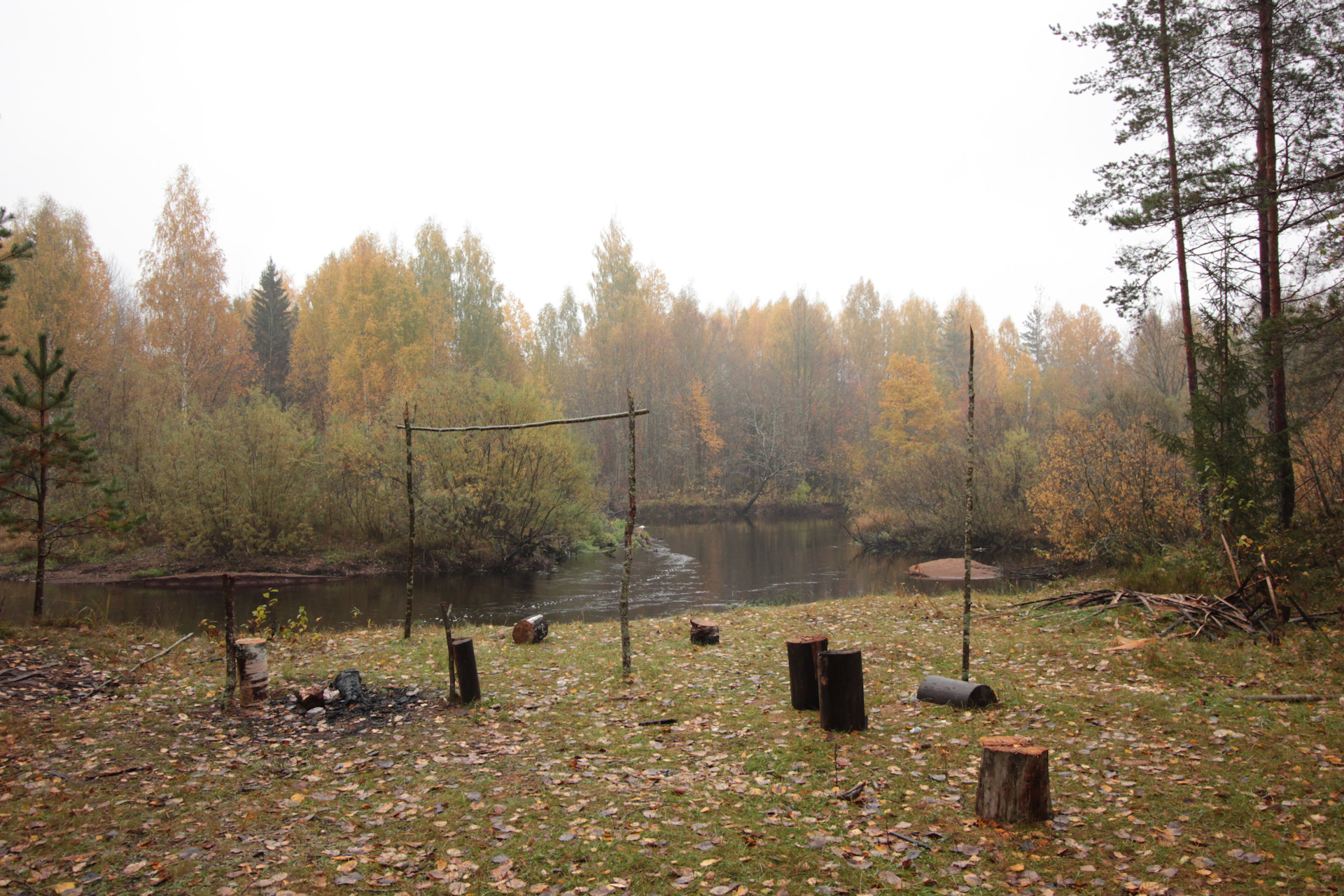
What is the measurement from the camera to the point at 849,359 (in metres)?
55.9

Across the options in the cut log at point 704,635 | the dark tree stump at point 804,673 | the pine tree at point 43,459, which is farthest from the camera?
the cut log at point 704,635

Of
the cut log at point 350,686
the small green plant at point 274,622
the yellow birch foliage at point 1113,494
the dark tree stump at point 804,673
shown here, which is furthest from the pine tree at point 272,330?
the dark tree stump at point 804,673

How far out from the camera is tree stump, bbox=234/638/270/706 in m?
7.54

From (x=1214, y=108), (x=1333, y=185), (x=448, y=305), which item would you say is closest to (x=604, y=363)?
(x=448, y=305)

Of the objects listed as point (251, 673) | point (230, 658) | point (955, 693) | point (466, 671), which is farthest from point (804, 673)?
point (230, 658)

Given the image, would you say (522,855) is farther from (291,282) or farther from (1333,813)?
(291,282)

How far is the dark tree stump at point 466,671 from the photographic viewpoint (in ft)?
25.2

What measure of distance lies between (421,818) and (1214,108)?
15712 mm

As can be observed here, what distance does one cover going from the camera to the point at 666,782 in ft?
18.4

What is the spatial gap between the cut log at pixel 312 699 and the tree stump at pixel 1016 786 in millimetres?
6341

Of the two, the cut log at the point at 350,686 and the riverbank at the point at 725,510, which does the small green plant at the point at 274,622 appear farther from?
the riverbank at the point at 725,510

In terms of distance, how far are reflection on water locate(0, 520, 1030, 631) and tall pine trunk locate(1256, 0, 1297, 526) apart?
8365 mm

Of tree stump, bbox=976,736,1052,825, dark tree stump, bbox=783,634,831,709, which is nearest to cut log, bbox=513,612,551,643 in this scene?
dark tree stump, bbox=783,634,831,709

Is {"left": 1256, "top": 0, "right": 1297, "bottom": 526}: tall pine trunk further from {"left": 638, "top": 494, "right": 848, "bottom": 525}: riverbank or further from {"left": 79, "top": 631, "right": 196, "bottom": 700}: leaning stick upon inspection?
{"left": 638, "top": 494, "right": 848, "bottom": 525}: riverbank
